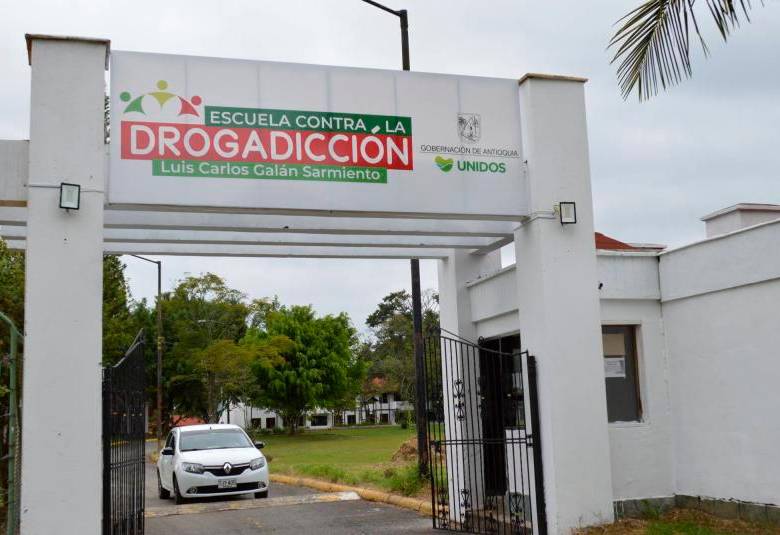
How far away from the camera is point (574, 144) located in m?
10.2

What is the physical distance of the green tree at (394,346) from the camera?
67750mm

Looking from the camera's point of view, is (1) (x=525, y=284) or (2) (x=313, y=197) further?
(1) (x=525, y=284)

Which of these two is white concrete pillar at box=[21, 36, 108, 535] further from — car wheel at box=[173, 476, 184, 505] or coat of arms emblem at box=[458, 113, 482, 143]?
car wheel at box=[173, 476, 184, 505]

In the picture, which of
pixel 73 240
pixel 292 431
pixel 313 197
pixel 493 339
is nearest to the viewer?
pixel 73 240

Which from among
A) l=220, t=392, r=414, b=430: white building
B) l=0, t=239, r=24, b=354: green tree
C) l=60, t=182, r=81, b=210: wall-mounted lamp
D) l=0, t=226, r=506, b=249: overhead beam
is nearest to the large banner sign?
l=60, t=182, r=81, b=210: wall-mounted lamp

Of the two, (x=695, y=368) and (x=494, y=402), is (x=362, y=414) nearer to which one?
(x=494, y=402)

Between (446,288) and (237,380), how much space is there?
39.5 metres

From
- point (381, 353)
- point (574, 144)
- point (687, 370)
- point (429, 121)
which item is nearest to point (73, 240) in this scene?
point (429, 121)

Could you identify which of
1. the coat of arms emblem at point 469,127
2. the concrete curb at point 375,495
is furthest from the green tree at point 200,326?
the coat of arms emblem at point 469,127

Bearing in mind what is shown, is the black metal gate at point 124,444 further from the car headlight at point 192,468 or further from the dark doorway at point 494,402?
the car headlight at point 192,468

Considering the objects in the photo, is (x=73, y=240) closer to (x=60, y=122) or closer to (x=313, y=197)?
(x=60, y=122)

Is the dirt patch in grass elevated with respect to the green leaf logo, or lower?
lower

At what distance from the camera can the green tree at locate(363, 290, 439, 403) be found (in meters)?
67.8

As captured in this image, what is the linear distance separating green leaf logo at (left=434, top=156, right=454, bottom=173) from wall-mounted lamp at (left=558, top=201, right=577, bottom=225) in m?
1.31
